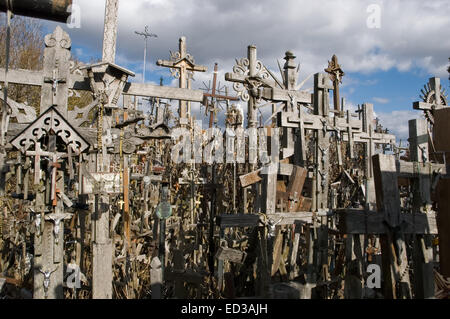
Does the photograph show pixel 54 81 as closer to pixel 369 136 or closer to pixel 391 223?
pixel 391 223

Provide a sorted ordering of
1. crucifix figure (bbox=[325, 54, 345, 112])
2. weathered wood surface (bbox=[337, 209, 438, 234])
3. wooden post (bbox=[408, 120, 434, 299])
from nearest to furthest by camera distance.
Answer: weathered wood surface (bbox=[337, 209, 438, 234]) → wooden post (bbox=[408, 120, 434, 299]) → crucifix figure (bbox=[325, 54, 345, 112])

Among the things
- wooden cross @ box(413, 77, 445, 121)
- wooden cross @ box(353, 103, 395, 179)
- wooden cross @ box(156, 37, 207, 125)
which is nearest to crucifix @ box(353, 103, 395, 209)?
wooden cross @ box(353, 103, 395, 179)

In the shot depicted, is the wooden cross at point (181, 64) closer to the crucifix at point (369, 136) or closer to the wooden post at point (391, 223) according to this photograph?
the crucifix at point (369, 136)

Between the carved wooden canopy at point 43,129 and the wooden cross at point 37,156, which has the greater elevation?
the carved wooden canopy at point 43,129

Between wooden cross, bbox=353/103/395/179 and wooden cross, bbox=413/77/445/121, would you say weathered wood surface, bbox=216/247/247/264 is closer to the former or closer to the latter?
wooden cross, bbox=413/77/445/121

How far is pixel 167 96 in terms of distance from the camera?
618cm

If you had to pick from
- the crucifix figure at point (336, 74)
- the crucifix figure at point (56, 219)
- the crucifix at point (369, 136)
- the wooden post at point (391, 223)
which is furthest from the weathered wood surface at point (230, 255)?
the crucifix figure at point (336, 74)

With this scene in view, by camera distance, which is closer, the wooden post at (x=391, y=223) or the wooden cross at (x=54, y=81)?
the wooden post at (x=391, y=223)

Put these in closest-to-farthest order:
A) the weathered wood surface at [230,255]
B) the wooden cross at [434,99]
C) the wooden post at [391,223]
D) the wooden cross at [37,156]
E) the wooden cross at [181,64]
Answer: the wooden cross at [37,156] → the wooden post at [391,223] → the weathered wood surface at [230,255] → the wooden cross at [434,99] → the wooden cross at [181,64]

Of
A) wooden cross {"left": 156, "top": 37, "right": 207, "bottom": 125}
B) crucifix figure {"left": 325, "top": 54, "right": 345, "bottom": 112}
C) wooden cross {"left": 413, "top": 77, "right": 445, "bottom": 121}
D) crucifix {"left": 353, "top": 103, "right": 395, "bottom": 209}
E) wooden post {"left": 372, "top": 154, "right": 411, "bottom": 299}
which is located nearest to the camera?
wooden post {"left": 372, "top": 154, "right": 411, "bottom": 299}

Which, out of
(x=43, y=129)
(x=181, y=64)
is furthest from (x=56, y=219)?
(x=181, y=64)

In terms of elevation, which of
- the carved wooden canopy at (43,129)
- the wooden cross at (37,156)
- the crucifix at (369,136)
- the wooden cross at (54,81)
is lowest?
the wooden cross at (37,156)
